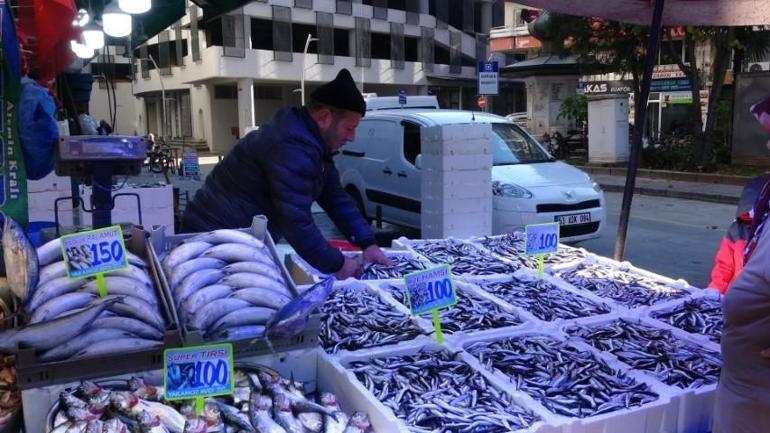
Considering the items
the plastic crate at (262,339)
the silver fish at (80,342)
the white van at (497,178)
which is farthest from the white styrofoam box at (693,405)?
the white van at (497,178)

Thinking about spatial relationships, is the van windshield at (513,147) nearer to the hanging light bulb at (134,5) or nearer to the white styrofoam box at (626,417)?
the hanging light bulb at (134,5)

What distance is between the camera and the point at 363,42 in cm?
4500

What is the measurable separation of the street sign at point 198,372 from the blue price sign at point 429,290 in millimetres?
979

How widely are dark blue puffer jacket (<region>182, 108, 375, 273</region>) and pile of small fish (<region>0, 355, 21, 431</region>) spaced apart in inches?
55.9

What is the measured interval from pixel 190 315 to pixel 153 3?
6119mm

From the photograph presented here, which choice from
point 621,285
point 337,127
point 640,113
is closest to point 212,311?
point 337,127

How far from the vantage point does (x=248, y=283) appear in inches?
104

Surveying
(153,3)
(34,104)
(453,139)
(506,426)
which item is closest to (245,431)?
(506,426)

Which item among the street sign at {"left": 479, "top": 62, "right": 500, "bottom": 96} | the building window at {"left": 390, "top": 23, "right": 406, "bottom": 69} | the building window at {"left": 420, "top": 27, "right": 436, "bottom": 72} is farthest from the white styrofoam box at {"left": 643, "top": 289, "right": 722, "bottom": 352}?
the building window at {"left": 420, "top": 27, "right": 436, "bottom": 72}

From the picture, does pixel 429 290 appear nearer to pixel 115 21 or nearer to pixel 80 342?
pixel 80 342

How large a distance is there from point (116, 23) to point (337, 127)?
405cm

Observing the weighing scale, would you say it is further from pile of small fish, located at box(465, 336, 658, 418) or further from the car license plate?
the car license plate

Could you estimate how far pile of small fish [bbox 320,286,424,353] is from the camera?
9.87ft

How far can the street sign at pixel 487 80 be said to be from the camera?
13625 mm
